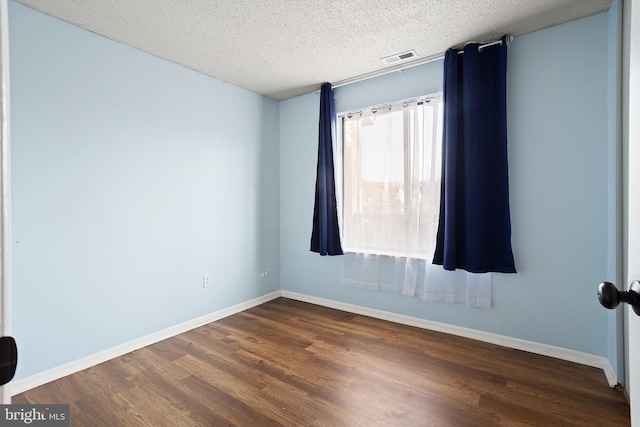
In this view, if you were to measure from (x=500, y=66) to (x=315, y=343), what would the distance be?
2.69 metres

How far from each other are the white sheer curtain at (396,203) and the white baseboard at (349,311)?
0.26m

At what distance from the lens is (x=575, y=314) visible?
228cm

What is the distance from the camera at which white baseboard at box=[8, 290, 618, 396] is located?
2064mm

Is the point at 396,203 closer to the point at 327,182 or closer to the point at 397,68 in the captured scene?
the point at 327,182

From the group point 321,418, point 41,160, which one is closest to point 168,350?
point 321,418

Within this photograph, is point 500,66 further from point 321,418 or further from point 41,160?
point 41,160

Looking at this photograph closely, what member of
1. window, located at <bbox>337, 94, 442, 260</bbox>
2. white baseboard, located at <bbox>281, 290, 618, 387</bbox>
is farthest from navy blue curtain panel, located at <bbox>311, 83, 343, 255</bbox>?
white baseboard, located at <bbox>281, 290, 618, 387</bbox>

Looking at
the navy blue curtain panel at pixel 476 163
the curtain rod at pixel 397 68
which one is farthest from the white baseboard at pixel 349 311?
the curtain rod at pixel 397 68

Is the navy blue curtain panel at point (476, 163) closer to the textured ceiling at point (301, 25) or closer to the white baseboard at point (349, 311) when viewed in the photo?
the textured ceiling at point (301, 25)

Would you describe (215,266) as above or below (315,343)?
above

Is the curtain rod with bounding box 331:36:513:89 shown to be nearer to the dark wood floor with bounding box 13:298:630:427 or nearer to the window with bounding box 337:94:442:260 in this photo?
the window with bounding box 337:94:442:260

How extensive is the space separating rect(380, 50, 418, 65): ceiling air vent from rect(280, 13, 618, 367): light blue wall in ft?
2.51

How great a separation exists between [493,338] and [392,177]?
5.37ft

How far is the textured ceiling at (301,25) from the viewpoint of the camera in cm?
205
